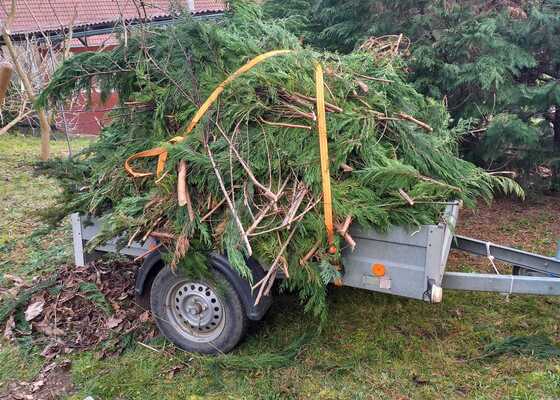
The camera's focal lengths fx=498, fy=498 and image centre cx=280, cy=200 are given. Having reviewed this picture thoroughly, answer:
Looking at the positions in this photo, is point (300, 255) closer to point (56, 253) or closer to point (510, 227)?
point (56, 253)

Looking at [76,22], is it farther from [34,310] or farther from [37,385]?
[37,385]

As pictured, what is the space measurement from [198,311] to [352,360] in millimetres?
1128

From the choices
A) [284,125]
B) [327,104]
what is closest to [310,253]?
[284,125]

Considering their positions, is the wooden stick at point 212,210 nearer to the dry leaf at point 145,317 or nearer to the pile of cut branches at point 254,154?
the pile of cut branches at point 254,154

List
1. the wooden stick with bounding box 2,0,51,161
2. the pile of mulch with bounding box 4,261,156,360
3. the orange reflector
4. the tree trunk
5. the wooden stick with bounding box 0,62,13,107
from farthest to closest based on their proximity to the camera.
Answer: the wooden stick with bounding box 2,0,51,161
the tree trunk
the pile of mulch with bounding box 4,261,156,360
the orange reflector
the wooden stick with bounding box 0,62,13,107

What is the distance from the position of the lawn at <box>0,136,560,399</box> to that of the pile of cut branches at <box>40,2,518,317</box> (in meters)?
0.61

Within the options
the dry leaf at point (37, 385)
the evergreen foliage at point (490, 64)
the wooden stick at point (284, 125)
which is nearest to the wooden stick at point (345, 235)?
the wooden stick at point (284, 125)

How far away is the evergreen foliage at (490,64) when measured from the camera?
584 centimetres

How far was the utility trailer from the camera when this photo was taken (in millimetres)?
2932

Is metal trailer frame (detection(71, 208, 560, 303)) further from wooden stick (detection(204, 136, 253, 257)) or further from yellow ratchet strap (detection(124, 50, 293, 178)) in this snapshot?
yellow ratchet strap (detection(124, 50, 293, 178))

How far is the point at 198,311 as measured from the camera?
3518mm

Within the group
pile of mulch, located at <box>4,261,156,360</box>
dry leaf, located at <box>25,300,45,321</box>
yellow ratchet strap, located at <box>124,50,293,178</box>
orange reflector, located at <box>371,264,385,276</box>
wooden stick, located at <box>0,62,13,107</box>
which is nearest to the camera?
wooden stick, located at <box>0,62,13,107</box>

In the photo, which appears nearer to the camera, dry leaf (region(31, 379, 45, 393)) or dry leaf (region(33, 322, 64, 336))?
dry leaf (region(31, 379, 45, 393))

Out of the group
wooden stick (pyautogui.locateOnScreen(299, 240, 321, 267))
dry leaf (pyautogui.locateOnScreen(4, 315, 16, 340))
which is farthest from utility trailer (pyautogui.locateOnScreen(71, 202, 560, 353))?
dry leaf (pyautogui.locateOnScreen(4, 315, 16, 340))
